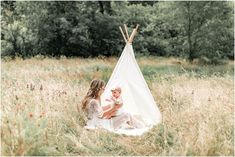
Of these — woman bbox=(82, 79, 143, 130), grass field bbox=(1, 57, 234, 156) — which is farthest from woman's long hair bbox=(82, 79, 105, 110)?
grass field bbox=(1, 57, 234, 156)

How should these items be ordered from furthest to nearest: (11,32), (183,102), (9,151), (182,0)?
(11,32), (182,0), (183,102), (9,151)

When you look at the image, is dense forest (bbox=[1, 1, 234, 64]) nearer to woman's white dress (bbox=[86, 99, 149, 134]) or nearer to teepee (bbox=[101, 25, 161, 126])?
teepee (bbox=[101, 25, 161, 126])

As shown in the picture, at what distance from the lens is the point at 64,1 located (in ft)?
79.5

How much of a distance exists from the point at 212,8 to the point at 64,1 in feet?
23.6

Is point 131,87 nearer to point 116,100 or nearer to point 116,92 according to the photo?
point 116,92

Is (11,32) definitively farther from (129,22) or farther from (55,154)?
(55,154)

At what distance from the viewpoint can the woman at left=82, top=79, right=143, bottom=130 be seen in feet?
23.7

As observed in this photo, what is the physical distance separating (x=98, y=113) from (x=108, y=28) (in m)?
18.0

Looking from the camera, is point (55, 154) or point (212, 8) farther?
point (212, 8)

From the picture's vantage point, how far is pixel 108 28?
987 inches

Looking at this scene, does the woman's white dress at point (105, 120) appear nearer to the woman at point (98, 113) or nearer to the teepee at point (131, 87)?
the woman at point (98, 113)

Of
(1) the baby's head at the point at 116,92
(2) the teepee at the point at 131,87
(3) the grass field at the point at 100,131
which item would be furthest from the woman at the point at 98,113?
(2) the teepee at the point at 131,87

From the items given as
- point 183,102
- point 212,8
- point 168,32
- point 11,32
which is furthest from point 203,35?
point 183,102

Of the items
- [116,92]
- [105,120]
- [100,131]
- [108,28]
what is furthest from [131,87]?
[108,28]
